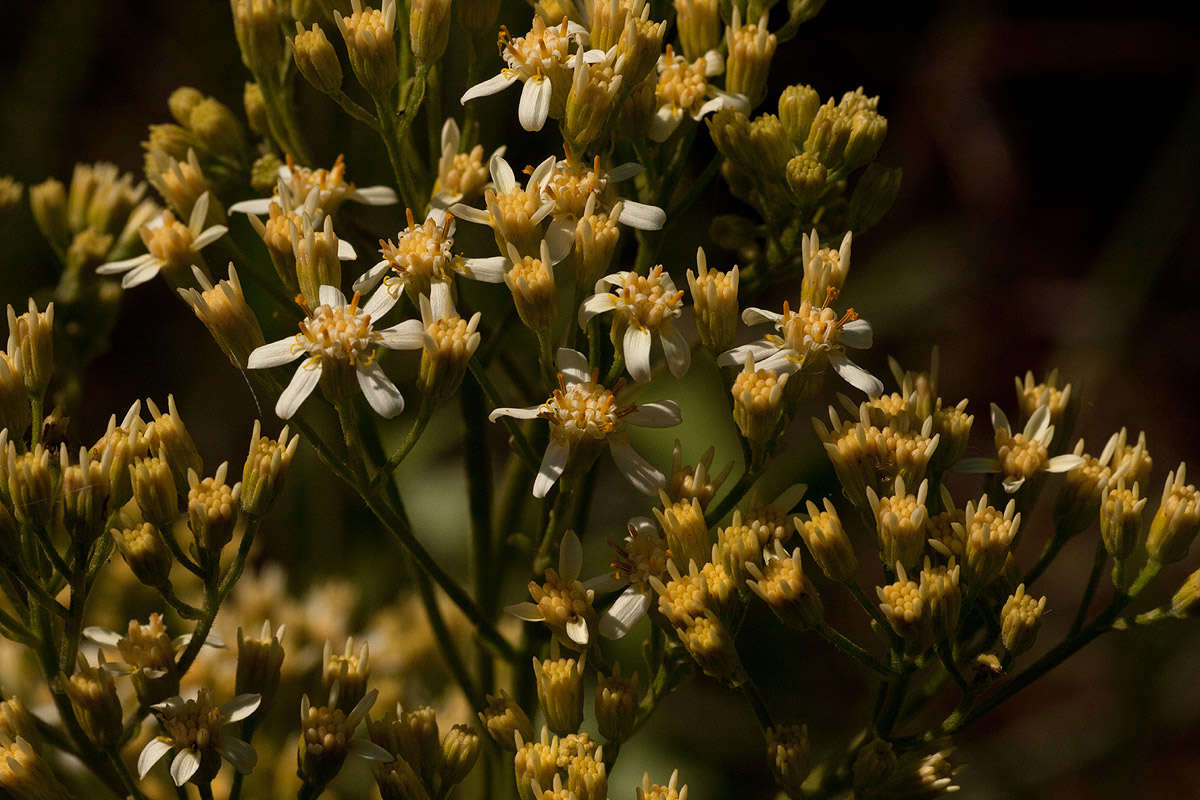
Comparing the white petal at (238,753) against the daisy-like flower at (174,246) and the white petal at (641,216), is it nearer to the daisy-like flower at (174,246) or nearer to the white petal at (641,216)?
the daisy-like flower at (174,246)

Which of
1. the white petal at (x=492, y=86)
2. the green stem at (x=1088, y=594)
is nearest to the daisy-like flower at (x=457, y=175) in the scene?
the white petal at (x=492, y=86)

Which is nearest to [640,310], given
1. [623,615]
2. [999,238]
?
[623,615]

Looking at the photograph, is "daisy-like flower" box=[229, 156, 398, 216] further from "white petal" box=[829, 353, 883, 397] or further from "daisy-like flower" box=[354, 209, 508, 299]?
"white petal" box=[829, 353, 883, 397]

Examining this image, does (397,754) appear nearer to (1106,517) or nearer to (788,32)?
(1106,517)

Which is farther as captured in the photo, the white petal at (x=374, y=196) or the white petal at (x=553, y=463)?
the white petal at (x=374, y=196)

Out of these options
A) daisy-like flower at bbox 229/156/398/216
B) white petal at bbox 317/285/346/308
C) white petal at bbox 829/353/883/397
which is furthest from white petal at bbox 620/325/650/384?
daisy-like flower at bbox 229/156/398/216
